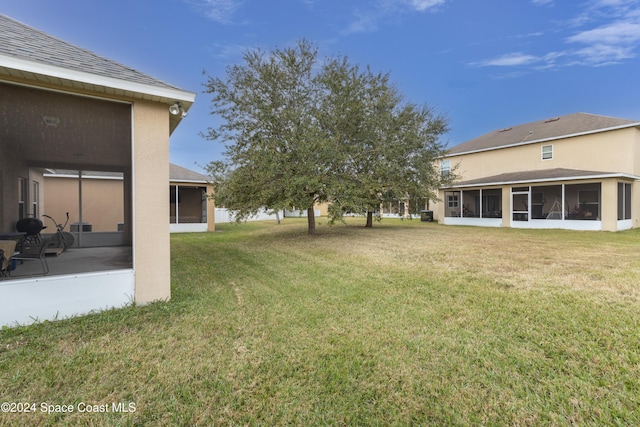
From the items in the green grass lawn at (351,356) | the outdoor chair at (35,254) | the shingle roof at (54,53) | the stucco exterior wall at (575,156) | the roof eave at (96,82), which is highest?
the stucco exterior wall at (575,156)

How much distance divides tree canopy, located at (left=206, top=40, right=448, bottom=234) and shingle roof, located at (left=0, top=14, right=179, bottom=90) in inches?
215

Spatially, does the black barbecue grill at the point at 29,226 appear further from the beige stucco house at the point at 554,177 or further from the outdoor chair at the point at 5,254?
the beige stucco house at the point at 554,177

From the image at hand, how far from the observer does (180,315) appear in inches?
149

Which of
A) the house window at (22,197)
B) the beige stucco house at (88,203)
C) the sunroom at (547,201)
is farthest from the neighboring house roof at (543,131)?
the house window at (22,197)

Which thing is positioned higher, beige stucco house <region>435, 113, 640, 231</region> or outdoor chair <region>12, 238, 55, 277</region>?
beige stucco house <region>435, 113, 640, 231</region>

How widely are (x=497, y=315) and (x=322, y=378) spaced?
8.47 ft

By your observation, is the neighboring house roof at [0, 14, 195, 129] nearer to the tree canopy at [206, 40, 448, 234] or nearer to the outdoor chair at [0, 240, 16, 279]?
the outdoor chair at [0, 240, 16, 279]

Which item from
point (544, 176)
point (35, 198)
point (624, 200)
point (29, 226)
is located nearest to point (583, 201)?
point (624, 200)

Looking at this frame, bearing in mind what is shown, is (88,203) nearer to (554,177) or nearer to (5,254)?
(5,254)

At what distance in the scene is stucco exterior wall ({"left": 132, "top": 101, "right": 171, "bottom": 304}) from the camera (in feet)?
12.9

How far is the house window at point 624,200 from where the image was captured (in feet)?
47.2

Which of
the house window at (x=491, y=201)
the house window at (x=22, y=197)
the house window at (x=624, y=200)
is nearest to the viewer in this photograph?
the house window at (x=22, y=197)

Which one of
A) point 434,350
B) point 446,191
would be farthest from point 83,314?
point 446,191

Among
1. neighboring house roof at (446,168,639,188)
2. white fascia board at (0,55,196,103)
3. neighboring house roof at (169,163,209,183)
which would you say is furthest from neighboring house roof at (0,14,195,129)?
neighboring house roof at (446,168,639,188)
